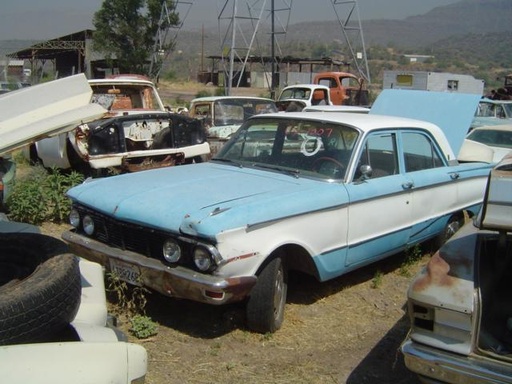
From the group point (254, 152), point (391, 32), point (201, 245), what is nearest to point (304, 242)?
point (201, 245)

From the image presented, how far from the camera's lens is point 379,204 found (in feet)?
17.1

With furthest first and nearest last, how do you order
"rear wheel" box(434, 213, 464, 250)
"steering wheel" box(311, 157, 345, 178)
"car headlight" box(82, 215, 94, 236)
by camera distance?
"rear wheel" box(434, 213, 464, 250)
"steering wheel" box(311, 157, 345, 178)
"car headlight" box(82, 215, 94, 236)

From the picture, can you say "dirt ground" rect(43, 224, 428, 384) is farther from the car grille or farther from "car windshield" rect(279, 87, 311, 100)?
"car windshield" rect(279, 87, 311, 100)

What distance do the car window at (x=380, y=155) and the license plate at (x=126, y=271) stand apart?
1.98m

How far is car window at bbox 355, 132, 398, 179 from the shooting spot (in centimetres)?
528

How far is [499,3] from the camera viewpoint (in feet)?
497

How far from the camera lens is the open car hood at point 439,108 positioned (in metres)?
7.48

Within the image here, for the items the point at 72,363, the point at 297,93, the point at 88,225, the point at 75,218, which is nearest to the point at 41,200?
the point at 75,218

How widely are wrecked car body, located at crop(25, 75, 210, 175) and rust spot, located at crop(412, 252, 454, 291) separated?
554 cm

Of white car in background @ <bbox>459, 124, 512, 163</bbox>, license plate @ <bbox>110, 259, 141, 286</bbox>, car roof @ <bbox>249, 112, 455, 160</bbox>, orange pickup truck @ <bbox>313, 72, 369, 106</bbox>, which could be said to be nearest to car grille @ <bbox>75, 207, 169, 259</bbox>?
license plate @ <bbox>110, 259, 141, 286</bbox>

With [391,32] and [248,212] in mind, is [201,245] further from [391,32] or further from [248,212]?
[391,32]

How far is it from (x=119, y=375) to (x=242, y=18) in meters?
21.9

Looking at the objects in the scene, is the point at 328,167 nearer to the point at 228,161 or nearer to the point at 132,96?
the point at 228,161

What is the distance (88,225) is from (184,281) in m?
1.17
